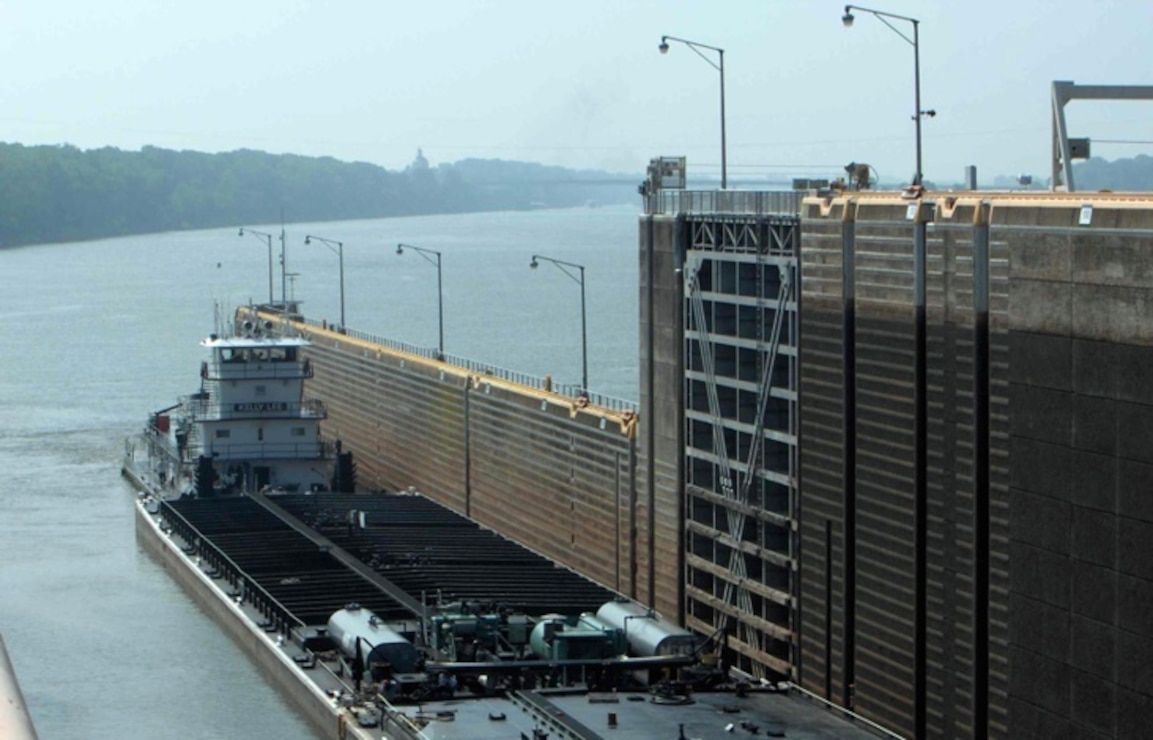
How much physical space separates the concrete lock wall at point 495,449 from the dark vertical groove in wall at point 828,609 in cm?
919

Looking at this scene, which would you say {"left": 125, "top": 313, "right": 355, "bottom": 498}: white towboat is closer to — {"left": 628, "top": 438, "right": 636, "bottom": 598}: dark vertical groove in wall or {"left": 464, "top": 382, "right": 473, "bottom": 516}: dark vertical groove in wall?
{"left": 464, "top": 382, "right": 473, "bottom": 516}: dark vertical groove in wall

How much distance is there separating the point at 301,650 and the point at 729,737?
13.4m

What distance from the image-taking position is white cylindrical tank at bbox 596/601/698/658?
3616cm

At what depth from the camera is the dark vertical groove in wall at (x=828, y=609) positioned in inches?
1324

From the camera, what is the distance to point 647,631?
36.8 meters

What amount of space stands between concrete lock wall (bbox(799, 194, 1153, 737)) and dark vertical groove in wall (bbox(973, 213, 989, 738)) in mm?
25

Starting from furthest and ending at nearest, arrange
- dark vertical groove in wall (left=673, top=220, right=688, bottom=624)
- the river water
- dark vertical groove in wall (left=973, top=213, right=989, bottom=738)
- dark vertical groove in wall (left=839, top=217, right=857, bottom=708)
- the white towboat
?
1. the white towboat
2. the river water
3. dark vertical groove in wall (left=673, top=220, right=688, bottom=624)
4. dark vertical groove in wall (left=839, top=217, right=857, bottom=708)
5. dark vertical groove in wall (left=973, top=213, right=989, bottom=738)

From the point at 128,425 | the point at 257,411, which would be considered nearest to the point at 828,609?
the point at 257,411

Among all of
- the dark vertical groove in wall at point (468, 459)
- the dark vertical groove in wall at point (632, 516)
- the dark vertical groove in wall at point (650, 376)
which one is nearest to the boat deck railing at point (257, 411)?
the dark vertical groove in wall at point (468, 459)

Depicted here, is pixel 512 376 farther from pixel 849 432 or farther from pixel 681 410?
pixel 849 432

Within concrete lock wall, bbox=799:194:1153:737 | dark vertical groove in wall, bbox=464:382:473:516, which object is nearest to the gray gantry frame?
concrete lock wall, bbox=799:194:1153:737

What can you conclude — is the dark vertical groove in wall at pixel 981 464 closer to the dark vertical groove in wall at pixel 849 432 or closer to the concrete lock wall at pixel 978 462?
the concrete lock wall at pixel 978 462

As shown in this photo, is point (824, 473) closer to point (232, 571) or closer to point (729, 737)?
point (729, 737)

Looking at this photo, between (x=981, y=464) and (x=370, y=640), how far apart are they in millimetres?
13140
